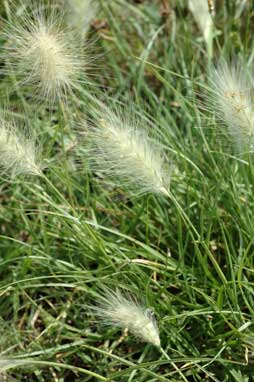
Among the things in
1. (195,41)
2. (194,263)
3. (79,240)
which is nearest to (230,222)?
(194,263)

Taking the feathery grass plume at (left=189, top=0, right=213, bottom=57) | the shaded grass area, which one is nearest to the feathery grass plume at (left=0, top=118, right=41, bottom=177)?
the shaded grass area

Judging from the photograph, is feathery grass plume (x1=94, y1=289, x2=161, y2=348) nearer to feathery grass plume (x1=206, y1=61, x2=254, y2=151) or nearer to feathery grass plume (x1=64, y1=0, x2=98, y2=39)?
feathery grass plume (x1=206, y1=61, x2=254, y2=151)

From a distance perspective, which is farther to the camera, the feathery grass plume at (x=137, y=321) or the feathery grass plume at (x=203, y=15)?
the feathery grass plume at (x=203, y=15)

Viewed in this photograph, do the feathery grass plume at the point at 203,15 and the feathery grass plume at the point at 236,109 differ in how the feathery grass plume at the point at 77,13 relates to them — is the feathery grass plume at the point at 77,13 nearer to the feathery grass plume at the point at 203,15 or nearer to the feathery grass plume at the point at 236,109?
the feathery grass plume at the point at 203,15

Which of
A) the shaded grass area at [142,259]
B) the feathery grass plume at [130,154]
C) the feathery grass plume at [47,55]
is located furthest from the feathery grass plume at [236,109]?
the feathery grass plume at [47,55]

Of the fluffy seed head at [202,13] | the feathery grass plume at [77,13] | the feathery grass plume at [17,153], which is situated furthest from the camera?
the fluffy seed head at [202,13]

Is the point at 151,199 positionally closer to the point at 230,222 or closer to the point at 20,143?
the point at 230,222
